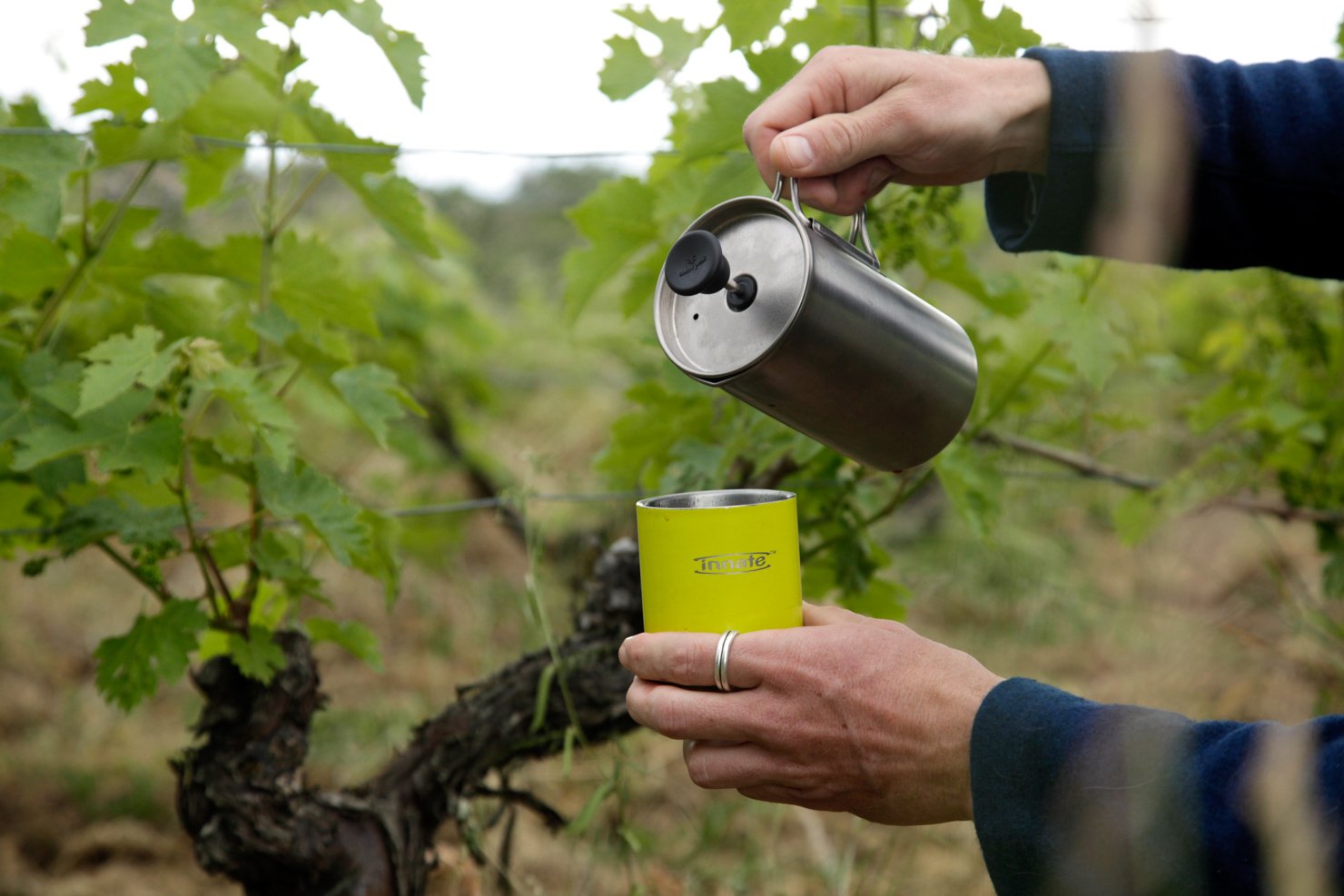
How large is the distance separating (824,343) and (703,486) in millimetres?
578

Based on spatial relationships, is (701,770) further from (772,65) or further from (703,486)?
(772,65)

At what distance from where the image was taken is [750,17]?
4.39ft

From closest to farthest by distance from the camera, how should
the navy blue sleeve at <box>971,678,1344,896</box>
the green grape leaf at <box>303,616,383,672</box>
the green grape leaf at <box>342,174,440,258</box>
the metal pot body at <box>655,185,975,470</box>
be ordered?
the navy blue sleeve at <box>971,678,1344,896</box>, the metal pot body at <box>655,185,975,470</box>, the green grape leaf at <box>342,174,440,258</box>, the green grape leaf at <box>303,616,383,672</box>

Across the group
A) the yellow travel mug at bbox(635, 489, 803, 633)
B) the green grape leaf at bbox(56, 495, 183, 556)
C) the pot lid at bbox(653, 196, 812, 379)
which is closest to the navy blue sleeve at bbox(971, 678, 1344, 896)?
the yellow travel mug at bbox(635, 489, 803, 633)

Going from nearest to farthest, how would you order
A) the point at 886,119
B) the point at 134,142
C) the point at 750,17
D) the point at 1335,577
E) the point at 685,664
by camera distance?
the point at 685,664
the point at 886,119
the point at 134,142
the point at 750,17
the point at 1335,577

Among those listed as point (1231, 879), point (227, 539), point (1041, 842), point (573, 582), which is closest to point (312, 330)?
point (227, 539)

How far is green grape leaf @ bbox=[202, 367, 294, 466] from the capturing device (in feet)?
3.86

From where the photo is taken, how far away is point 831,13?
142 cm

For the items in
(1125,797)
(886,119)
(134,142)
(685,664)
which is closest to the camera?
(1125,797)

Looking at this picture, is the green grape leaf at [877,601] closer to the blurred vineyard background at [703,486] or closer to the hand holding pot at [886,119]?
the blurred vineyard background at [703,486]

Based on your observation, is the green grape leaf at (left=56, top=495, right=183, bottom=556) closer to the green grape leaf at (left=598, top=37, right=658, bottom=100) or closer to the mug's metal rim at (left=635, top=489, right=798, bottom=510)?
the mug's metal rim at (left=635, top=489, right=798, bottom=510)

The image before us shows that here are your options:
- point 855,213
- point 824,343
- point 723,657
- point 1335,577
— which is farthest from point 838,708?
point 1335,577

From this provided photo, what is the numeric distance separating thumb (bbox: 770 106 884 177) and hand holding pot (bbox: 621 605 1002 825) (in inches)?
19.2

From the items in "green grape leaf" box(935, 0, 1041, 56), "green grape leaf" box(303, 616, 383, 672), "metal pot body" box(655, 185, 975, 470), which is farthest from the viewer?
"green grape leaf" box(303, 616, 383, 672)
